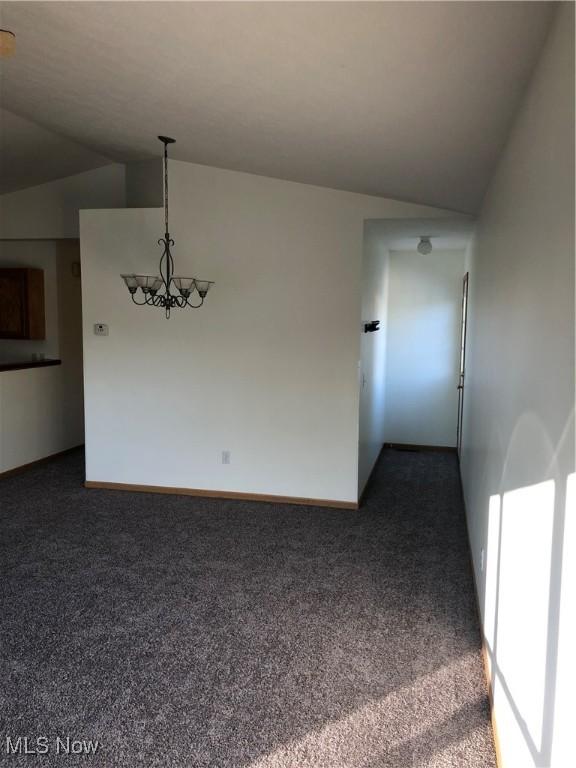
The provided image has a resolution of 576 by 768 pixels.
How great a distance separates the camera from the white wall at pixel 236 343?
4645 millimetres

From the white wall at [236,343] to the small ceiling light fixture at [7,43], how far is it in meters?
2.17

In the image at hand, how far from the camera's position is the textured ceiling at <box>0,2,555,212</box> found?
1.82 meters

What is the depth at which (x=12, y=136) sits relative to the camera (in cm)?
438

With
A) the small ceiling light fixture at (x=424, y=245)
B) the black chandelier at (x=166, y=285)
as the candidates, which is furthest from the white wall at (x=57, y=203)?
the small ceiling light fixture at (x=424, y=245)

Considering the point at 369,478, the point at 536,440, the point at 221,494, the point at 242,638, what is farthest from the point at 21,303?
the point at 536,440

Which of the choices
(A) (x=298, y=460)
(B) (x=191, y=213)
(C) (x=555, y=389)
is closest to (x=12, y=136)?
(B) (x=191, y=213)

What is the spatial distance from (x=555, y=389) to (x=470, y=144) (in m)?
1.81

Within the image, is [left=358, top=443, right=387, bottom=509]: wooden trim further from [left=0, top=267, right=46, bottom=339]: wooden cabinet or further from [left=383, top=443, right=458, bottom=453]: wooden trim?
[left=0, top=267, right=46, bottom=339]: wooden cabinet

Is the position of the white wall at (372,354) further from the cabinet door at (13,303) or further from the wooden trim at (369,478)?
the cabinet door at (13,303)

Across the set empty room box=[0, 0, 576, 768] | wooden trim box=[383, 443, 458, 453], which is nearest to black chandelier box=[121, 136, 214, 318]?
empty room box=[0, 0, 576, 768]

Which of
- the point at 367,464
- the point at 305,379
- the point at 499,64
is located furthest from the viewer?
the point at 367,464

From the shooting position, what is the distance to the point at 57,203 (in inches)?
223

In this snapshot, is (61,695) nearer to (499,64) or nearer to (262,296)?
(499,64)

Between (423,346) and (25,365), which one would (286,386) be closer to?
(423,346)
